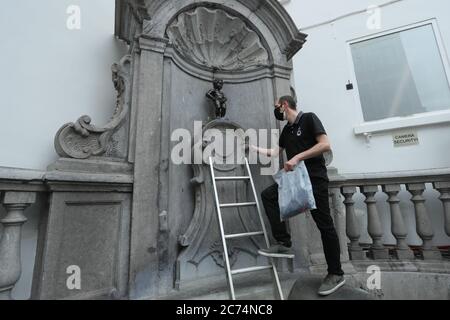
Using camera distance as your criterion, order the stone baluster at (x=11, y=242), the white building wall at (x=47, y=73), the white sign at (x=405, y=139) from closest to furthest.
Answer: the stone baluster at (x=11, y=242) → the white building wall at (x=47, y=73) → the white sign at (x=405, y=139)

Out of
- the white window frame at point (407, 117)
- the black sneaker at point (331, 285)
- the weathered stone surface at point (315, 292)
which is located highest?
the white window frame at point (407, 117)

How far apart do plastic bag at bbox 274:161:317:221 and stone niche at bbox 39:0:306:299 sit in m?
0.70

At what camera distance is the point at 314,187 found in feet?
6.20

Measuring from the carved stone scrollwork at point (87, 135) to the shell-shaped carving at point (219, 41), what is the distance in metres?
0.99

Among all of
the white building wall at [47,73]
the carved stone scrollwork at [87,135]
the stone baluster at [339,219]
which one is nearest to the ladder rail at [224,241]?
the carved stone scrollwork at [87,135]

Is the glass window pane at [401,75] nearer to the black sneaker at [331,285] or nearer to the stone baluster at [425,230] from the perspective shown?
the stone baluster at [425,230]

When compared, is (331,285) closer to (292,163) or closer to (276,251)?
(276,251)

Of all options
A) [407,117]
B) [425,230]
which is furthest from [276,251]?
[407,117]

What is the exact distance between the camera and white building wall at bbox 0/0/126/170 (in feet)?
7.86

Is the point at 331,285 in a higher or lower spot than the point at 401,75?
lower

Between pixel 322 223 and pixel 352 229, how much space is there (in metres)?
1.11

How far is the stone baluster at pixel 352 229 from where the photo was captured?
265cm

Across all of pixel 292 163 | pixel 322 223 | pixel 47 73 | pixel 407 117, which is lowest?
pixel 322 223

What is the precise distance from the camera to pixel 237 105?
118 inches
